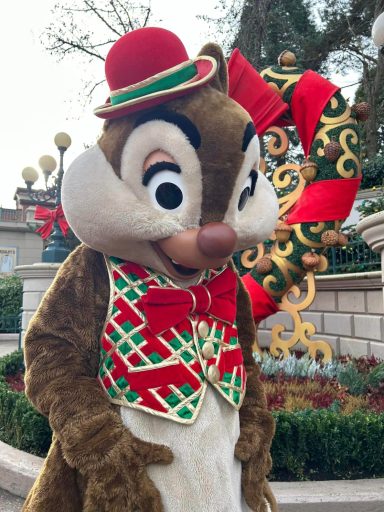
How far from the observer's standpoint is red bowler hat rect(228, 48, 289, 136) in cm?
442

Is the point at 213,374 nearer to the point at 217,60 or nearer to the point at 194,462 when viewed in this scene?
the point at 194,462

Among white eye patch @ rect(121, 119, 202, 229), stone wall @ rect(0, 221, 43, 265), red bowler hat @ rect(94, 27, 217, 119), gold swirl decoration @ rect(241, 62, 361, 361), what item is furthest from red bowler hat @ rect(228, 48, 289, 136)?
stone wall @ rect(0, 221, 43, 265)

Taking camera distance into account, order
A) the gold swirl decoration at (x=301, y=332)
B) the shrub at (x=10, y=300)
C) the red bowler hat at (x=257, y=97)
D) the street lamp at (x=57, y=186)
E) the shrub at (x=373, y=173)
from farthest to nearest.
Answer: the shrub at (x=10, y=300), the shrub at (x=373, y=173), the street lamp at (x=57, y=186), the gold swirl decoration at (x=301, y=332), the red bowler hat at (x=257, y=97)

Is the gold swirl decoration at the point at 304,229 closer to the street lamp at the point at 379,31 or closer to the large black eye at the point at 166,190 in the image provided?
the street lamp at the point at 379,31

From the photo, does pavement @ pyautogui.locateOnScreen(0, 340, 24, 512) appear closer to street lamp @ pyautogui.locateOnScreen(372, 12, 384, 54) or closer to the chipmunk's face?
the chipmunk's face

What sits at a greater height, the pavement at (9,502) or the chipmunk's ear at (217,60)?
the chipmunk's ear at (217,60)

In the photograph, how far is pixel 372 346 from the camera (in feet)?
19.4

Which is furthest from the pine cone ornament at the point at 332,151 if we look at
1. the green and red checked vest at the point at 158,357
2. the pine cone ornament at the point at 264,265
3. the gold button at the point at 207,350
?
the gold button at the point at 207,350

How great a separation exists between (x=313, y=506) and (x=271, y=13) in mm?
14836

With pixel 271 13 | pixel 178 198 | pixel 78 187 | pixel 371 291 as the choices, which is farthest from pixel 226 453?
pixel 271 13

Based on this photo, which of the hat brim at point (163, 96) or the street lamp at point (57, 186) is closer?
the hat brim at point (163, 96)

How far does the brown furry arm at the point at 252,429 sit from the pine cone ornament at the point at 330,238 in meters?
3.41

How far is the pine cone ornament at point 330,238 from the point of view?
5.20 meters

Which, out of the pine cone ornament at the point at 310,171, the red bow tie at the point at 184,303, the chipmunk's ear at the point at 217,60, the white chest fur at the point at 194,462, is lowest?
the white chest fur at the point at 194,462
